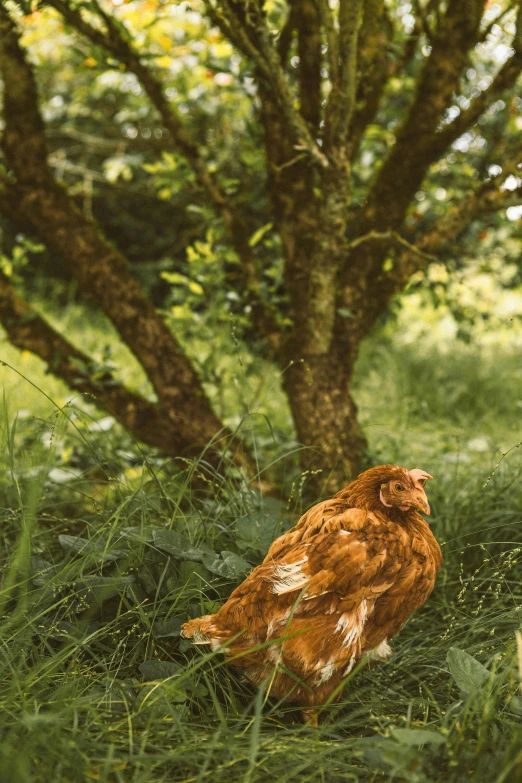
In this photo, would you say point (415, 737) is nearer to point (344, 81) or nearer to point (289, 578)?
point (289, 578)

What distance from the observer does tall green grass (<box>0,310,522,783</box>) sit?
4.18ft

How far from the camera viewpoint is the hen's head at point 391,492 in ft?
5.26

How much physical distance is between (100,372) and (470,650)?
1.64 meters

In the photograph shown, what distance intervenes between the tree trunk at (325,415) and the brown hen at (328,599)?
865 mm

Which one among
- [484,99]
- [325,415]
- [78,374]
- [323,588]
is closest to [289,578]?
[323,588]

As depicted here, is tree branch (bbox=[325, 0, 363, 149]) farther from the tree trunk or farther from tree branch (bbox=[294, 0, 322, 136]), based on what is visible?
the tree trunk

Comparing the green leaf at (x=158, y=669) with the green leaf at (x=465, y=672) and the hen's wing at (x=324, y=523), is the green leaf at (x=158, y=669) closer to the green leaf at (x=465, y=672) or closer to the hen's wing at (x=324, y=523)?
the hen's wing at (x=324, y=523)

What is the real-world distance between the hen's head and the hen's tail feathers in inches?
17.8

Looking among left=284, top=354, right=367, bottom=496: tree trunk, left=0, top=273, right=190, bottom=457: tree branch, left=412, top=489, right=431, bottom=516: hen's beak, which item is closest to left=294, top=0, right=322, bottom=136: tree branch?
left=284, top=354, right=367, bottom=496: tree trunk

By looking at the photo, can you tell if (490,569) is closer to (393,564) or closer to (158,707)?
(393,564)

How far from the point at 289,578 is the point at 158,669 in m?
0.38

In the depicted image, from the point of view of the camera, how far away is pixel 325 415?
98.5 inches

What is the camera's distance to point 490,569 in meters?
2.12

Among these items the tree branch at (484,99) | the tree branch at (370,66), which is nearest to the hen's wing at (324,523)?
the tree branch at (370,66)
